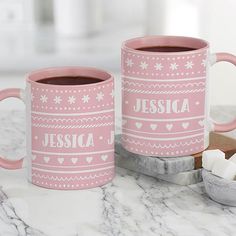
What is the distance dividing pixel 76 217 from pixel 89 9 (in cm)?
154

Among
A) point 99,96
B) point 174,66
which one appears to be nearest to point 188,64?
point 174,66

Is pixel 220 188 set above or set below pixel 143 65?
below

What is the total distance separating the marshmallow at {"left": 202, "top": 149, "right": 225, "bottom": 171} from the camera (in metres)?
0.97

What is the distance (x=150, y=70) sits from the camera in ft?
3.34

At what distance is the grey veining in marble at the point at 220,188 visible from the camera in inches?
37.0

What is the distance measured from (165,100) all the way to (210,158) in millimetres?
103

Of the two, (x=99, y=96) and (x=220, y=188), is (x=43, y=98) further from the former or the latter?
(x=220, y=188)

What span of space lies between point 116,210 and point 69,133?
11 centimetres

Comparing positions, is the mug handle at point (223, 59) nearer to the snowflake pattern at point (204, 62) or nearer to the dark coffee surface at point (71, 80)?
the snowflake pattern at point (204, 62)

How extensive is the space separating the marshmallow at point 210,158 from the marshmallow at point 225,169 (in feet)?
0.04

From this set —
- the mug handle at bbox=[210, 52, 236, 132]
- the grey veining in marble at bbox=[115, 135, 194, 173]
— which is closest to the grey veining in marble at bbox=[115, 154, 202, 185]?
the grey veining in marble at bbox=[115, 135, 194, 173]

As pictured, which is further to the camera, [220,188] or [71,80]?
[71,80]

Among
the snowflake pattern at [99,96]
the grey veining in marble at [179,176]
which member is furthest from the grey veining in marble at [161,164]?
the snowflake pattern at [99,96]

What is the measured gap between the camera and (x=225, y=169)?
3.10 feet
